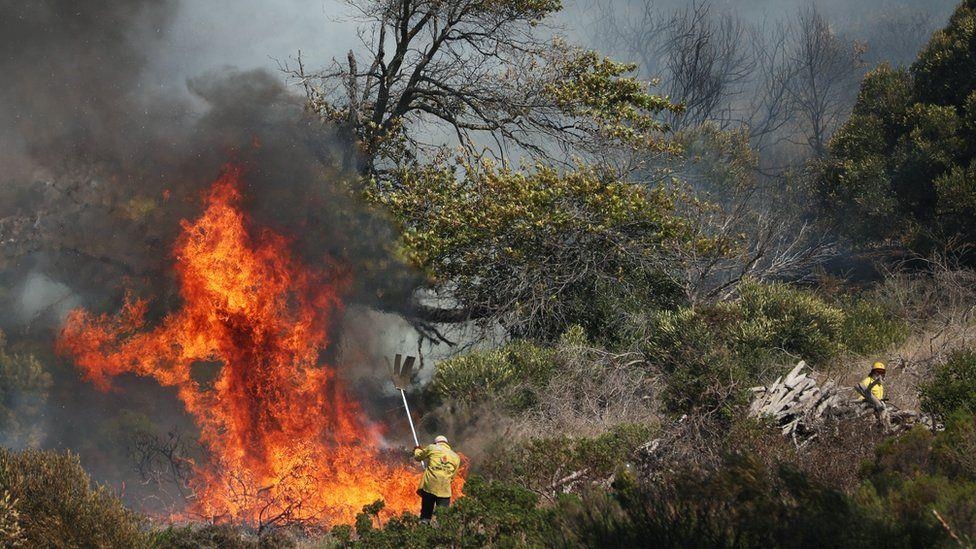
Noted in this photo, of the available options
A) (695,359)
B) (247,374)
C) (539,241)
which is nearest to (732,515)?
(695,359)

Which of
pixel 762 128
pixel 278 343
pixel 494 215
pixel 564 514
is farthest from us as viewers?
pixel 762 128

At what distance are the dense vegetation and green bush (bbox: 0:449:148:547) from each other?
0.08ft

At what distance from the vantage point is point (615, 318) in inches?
738

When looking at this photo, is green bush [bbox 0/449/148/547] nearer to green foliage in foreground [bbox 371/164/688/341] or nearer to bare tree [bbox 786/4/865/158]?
green foliage in foreground [bbox 371/164/688/341]

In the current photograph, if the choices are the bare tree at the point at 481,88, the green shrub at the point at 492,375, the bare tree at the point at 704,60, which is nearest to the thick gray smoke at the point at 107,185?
the green shrub at the point at 492,375

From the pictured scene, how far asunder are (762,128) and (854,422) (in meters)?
48.3

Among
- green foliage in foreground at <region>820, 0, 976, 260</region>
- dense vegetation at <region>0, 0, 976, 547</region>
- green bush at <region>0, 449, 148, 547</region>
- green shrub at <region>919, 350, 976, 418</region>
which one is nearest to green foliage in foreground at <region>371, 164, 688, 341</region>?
dense vegetation at <region>0, 0, 976, 547</region>

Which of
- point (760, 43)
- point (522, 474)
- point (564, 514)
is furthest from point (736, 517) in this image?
point (760, 43)

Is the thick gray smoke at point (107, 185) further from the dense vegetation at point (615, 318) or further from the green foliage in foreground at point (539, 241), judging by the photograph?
the green foliage in foreground at point (539, 241)

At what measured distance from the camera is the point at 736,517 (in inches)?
280

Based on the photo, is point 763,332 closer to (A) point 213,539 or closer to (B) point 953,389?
(B) point 953,389

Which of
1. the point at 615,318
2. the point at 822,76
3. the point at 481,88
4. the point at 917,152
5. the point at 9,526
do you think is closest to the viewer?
the point at 9,526

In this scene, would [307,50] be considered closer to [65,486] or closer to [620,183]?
[620,183]

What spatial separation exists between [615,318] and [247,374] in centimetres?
757
